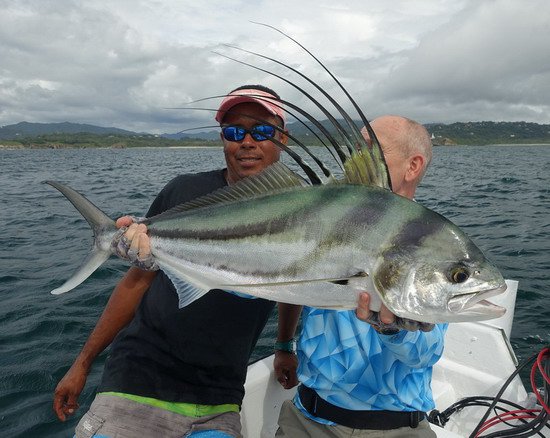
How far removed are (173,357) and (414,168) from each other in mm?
2569

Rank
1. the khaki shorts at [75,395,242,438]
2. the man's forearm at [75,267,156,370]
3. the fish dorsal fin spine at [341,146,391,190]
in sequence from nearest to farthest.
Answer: the fish dorsal fin spine at [341,146,391,190] → the khaki shorts at [75,395,242,438] → the man's forearm at [75,267,156,370]

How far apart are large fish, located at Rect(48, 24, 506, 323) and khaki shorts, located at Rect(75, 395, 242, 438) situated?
1374mm

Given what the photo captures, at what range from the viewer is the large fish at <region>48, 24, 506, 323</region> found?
86.7 inches

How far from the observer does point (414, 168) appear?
12.1 feet

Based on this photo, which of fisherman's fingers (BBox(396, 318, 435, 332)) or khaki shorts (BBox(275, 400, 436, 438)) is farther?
khaki shorts (BBox(275, 400, 436, 438))

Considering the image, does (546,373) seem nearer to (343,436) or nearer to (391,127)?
(343,436)

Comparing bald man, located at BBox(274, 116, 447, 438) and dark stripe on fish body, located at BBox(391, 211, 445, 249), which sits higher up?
dark stripe on fish body, located at BBox(391, 211, 445, 249)

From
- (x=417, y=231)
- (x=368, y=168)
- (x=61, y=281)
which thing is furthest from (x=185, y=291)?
(x=61, y=281)

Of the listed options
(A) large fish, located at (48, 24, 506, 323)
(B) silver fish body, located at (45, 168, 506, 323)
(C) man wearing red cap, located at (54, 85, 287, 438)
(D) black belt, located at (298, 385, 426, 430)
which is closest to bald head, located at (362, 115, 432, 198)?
(C) man wearing red cap, located at (54, 85, 287, 438)

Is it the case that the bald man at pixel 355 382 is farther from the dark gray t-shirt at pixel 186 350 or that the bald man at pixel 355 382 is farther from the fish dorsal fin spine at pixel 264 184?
the fish dorsal fin spine at pixel 264 184

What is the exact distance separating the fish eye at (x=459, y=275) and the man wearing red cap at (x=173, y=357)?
6.33ft

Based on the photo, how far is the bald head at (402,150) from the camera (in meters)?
3.61

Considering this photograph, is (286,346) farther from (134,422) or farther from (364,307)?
(364,307)

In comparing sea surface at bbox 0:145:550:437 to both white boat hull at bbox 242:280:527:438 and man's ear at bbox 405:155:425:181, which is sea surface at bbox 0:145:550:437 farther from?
man's ear at bbox 405:155:425:181
